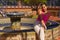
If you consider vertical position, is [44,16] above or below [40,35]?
above

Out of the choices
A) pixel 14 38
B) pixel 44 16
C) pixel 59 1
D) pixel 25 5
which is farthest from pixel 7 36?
pixel 59 1

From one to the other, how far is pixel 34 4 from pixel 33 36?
7.42m

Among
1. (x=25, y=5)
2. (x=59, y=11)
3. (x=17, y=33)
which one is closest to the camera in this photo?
(x=17, y=33)

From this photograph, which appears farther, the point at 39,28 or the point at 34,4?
the point at 34,4

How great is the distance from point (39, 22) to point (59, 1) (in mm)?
9398

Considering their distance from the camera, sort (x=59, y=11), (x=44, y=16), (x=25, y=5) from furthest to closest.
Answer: (x=25, y=5), (x=59, y=11), (x=44, y=16)

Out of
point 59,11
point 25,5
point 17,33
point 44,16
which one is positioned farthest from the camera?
point 25,5

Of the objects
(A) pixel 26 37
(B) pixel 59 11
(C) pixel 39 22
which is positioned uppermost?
(C) pixel 39 22

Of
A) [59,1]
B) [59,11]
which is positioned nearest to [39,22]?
[59,11]

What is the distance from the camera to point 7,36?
6.21 m

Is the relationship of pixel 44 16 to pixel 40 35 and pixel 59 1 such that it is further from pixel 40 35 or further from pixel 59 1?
pixel 59 1

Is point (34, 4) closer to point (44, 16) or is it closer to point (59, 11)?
point (59, 11)

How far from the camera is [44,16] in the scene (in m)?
5.80

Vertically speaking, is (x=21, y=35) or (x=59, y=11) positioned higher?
(x=21, y=35)
